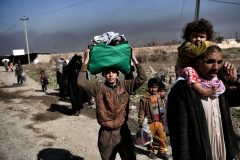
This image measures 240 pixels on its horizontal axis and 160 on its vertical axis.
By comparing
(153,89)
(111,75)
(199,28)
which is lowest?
(153,89)

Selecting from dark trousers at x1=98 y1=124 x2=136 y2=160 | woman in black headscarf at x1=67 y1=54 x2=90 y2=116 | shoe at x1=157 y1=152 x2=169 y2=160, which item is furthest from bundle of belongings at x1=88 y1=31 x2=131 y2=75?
woman in black headscarf at x1=67 y1=54 x2=90 y2=116

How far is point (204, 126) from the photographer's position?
7.72 ft

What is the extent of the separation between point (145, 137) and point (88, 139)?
2114mm

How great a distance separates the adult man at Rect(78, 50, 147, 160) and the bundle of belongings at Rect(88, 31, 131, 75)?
7 centimetres

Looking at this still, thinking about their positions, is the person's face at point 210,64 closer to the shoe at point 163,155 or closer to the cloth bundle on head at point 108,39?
the cloth bundle on head at point 108,39

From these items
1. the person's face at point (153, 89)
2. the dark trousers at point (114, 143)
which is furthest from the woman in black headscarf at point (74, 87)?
the dark trousers at point (114, 143)

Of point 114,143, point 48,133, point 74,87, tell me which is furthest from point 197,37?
point 74,87

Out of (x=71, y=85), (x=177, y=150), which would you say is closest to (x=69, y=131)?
(x=71, y=85)

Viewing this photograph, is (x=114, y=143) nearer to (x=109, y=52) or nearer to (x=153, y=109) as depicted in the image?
(x=109, y=52)

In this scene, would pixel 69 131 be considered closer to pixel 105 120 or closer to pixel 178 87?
pixel 105 120

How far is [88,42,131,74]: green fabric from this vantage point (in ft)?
11.5

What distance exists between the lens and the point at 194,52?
2.43 m

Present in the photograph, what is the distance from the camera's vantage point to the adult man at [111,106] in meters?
3.55

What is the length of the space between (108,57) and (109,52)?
0.18ft
